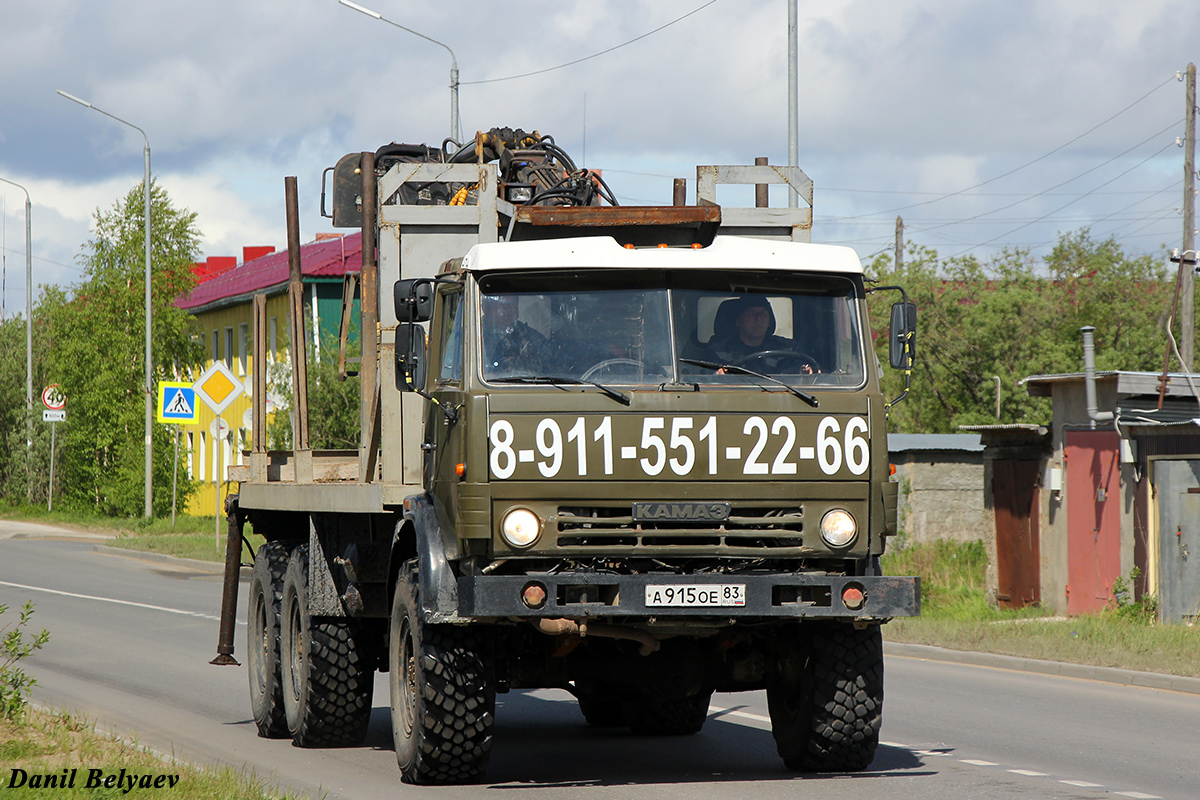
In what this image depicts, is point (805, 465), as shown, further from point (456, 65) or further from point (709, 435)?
point (456, 65)

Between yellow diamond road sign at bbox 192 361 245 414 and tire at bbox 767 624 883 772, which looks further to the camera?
yellow diamond road sign at bbox 192 361 245 414

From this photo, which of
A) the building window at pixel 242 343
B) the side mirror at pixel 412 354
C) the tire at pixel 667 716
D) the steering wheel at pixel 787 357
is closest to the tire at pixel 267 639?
the tire at pixel 667 716

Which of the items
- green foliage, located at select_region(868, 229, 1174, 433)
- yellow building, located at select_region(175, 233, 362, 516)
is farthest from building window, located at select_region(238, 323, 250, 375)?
green foliage, located at select_region(868, 229, 1174, 433)

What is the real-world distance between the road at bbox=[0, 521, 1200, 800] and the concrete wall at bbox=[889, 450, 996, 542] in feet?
26.8

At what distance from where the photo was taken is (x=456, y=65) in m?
26.0

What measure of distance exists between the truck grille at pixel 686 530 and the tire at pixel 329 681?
2.68 metres

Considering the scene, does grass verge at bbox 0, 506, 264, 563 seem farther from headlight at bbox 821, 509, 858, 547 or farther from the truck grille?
headlight at bbox 821, 509, 858, 547

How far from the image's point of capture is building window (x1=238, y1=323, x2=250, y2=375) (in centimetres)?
5362

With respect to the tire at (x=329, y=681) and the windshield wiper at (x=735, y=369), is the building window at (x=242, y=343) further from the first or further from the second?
the windshield wiper at (x=735, y=369)

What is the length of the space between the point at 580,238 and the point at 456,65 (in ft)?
62.0

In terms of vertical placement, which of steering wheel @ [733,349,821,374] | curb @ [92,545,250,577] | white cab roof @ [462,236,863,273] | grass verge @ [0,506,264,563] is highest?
white cab roof @ [462,236,863,273]

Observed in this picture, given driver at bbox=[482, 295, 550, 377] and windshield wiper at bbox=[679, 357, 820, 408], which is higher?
driver at bbox=[482, 295, 550, 377]

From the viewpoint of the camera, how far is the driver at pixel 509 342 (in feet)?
24.9

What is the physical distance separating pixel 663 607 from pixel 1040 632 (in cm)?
1008
